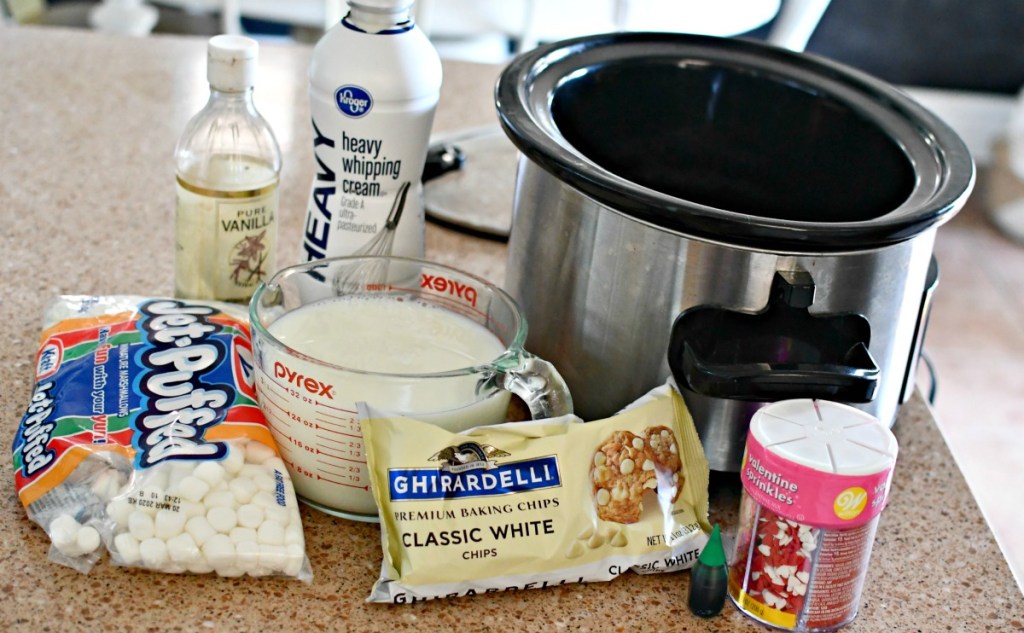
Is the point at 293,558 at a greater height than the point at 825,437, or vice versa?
the point at 825,437

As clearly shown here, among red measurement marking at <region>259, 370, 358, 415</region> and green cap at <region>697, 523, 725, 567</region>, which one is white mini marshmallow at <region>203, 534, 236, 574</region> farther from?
green cap at <region>697, 523, 725, 567</region>

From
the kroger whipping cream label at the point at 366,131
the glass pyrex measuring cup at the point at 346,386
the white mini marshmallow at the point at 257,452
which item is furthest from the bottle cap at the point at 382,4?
the white mini marshmallow at the point at 257,452

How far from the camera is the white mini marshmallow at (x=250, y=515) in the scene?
0.61 m

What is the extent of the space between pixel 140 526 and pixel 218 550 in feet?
0.14

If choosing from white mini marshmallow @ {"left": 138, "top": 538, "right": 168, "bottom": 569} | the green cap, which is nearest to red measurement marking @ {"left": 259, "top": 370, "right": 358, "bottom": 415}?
white mini marshmallow @ {"left": 138, "top": 538, "right": 168, "bottom": 569}

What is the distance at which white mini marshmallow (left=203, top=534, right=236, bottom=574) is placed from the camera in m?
0.60

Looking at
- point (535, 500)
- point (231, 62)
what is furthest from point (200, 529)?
point (231, 62)

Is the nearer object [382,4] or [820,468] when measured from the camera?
[820,468]

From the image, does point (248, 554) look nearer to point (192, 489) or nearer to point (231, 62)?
point (192, 489)

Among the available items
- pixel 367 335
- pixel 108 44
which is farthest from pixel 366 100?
pixel 108 44

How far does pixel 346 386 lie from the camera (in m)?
0.63

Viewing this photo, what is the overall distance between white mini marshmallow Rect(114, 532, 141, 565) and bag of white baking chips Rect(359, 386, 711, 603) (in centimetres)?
13

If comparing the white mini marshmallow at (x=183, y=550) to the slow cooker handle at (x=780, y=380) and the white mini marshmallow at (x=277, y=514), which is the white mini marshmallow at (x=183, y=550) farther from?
the slow cooker handle at (x=780, y=380)

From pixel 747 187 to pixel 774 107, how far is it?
0.06m
